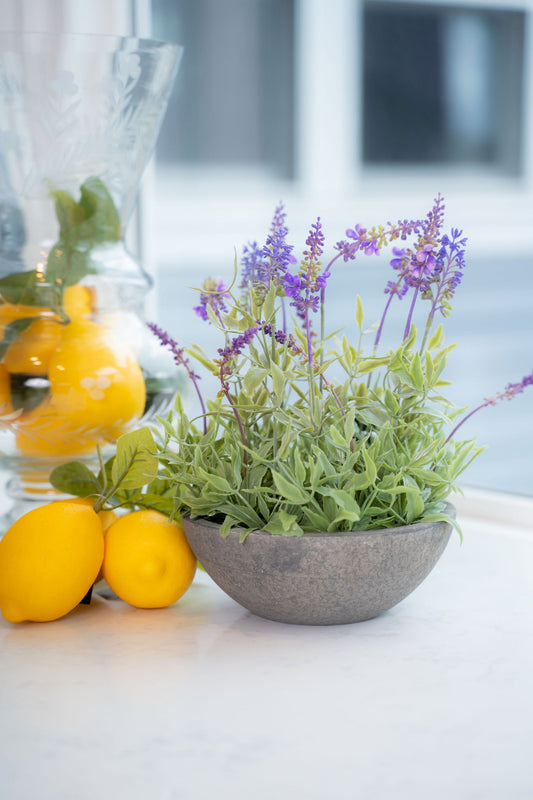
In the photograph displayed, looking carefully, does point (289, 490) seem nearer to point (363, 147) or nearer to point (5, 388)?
point (5, 388)

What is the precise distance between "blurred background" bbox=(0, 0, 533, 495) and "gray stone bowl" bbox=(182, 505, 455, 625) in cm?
265

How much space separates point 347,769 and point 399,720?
0.20ft

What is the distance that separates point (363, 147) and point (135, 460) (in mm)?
6100

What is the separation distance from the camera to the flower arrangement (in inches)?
21.9

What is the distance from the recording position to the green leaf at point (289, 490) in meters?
0.55

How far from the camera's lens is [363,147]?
20.9ft

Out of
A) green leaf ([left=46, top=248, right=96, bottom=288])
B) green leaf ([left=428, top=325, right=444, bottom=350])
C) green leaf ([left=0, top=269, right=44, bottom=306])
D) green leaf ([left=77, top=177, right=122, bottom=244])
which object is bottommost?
green leaf ([left=428, top=325, right=444, bottom=350])

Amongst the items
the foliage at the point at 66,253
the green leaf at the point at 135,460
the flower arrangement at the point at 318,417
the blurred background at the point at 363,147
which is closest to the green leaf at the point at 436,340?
the flower arrangement at the point at 318,417

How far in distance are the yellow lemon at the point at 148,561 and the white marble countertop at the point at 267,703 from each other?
0.02 metres

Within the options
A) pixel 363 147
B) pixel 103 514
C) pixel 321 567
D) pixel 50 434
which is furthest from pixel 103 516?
pixel 363 147

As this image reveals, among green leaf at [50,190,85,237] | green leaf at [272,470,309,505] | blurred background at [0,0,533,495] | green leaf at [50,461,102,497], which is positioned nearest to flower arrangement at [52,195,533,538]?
green leaf at [272,470,309,505]

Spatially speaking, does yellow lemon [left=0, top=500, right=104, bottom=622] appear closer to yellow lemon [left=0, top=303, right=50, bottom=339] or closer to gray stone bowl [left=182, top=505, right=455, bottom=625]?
gray stone bowl [left=182, top=505, right=455, bottom=625]

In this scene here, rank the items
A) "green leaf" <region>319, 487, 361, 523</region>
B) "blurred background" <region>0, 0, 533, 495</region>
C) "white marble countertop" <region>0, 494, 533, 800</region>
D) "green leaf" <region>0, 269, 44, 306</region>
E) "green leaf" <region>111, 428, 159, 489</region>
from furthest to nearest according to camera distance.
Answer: "blurred background" <region>0, 0, 533, 495</region>, "green leaf" <region>0, 269, 44, 306</region>, "green leaf" <region>111, 428, 159, 489</region>, "green leaf" <region>319, 487, 361, 523</region>, "white marble countertop" <region>0, 494, 533, 800</region>

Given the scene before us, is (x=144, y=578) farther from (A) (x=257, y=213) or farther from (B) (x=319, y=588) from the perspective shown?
(A) (x=257, y=213)
